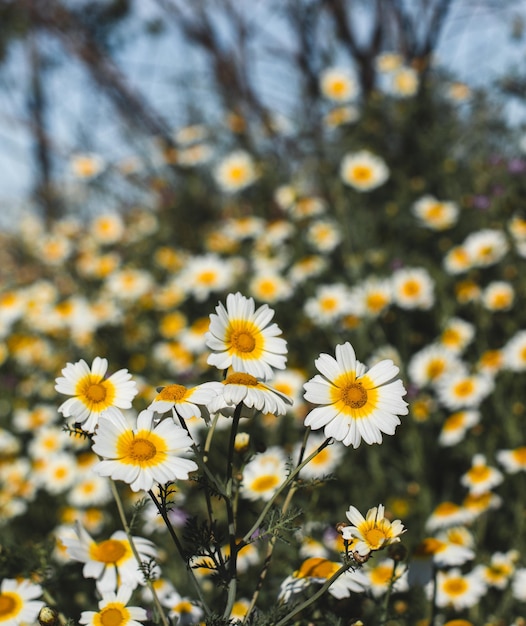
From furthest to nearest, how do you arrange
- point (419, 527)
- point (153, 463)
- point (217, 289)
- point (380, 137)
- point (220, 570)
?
point (380, 137)
point (217, 289)
point (419, 527)
point (220, 570)
point (153, 463)

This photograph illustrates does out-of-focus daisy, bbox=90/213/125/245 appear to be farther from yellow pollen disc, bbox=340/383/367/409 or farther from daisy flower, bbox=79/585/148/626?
yellow pollen disc, bbox=340/383/367/409

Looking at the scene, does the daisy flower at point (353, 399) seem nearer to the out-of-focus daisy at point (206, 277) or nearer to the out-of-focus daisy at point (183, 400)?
the out-of-focus daisy at point (183, 400)

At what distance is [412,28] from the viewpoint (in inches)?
190

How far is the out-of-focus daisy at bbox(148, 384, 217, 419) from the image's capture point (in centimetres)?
99

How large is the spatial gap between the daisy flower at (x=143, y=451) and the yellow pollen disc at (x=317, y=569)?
419 mm

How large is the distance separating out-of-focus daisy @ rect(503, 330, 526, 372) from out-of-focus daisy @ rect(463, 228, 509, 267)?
0.61 meters

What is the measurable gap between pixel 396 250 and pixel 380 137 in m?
1.11

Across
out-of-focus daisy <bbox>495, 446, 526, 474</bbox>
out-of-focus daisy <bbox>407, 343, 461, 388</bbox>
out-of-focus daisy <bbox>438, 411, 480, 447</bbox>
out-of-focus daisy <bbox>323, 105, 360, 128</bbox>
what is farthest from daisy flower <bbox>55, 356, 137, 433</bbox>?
out-of-focus daisy <bbox>323, 105, 360, 128</bbox>

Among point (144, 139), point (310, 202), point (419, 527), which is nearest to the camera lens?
point (419, 527)

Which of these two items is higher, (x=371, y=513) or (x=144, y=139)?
(x=144, y=139)

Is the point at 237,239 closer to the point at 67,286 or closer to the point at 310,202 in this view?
the point at 310,202

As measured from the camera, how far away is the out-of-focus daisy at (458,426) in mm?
2324

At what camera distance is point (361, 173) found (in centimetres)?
374

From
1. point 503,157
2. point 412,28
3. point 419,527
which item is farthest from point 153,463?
point 412,28
